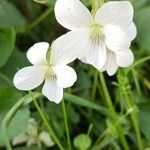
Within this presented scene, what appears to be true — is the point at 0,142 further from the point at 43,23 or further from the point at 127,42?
the point at 43,23

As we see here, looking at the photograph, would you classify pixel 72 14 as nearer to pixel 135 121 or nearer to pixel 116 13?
pixel 116 13

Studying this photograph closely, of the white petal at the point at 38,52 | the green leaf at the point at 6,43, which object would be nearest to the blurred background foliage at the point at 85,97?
the green leaf at the point at 6,43

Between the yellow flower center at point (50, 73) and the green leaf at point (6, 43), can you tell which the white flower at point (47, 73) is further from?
the green leaf at point (6, 43)

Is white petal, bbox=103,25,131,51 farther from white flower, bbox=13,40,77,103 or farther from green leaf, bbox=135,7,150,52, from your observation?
green leaf, bbox=135,7,150,52

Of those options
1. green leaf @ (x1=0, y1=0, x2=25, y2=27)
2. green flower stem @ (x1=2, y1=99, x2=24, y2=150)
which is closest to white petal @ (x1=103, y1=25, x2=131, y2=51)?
green flower stem @ (x1=2, y1=99, x2=24, y2=150)

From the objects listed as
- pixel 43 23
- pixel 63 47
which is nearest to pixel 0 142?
pixel 63 47

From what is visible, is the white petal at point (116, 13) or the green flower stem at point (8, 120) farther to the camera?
the green flower stem at point (8, 120)
